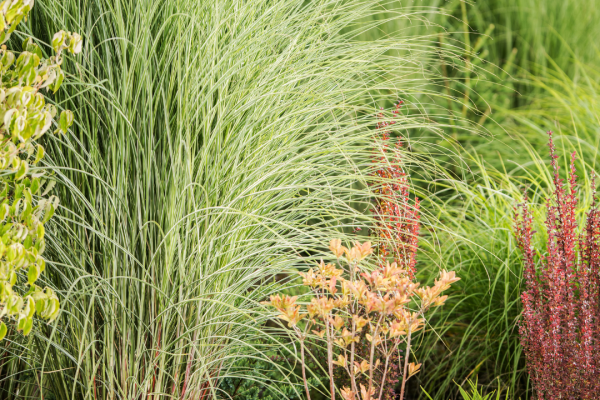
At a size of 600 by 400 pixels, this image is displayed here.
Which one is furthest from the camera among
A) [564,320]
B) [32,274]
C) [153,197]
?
[564,320]

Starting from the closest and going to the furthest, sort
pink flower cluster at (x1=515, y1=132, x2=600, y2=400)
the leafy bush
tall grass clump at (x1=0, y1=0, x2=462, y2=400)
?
the leafy bush
tall grass clump at (x1=0, y1=0, x2=462, y2=400)
pink flower cluster at (x1=515, y1=132, x2=600, y2=400)

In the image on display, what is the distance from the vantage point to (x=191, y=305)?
5.72ft

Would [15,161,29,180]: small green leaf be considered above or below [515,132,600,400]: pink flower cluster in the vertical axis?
above

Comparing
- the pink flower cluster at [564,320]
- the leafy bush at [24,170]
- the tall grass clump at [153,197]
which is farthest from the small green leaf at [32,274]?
the pink flower cluster at [564,320]

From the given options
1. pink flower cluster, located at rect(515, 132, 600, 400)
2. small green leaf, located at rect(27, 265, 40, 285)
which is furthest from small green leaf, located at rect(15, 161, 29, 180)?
pink flower cluster, located at rect(515, 132, 600, 400)

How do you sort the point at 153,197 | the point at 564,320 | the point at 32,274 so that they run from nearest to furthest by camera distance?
the point at 32,274 → the point at 153,197 → the point at 564,320

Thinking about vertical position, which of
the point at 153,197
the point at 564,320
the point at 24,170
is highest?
the point at 24,170

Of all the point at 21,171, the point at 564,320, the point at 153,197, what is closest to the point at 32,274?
the point at 21,171

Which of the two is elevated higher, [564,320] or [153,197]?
[153,197]

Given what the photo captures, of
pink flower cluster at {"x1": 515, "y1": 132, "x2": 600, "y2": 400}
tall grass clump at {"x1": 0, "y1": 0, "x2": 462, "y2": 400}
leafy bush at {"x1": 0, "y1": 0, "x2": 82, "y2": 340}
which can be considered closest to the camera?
leafy bush at {"x1": 0, "y1": 0, "x2": 82, "y2": 340}

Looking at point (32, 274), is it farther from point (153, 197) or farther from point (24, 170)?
point (153, 197)

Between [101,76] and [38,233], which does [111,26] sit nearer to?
[101,76]

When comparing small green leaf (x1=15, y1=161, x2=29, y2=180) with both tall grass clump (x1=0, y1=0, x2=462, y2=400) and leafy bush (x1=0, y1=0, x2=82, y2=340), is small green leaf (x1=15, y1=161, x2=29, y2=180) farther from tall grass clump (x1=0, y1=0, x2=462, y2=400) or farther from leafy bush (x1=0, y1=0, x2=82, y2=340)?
tall grass clump (x1=0, y1=0, x2=462, y2=400)

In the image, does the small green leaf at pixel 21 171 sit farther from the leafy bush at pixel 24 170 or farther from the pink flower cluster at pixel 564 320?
the pink flower cluster at pixel 564 320
